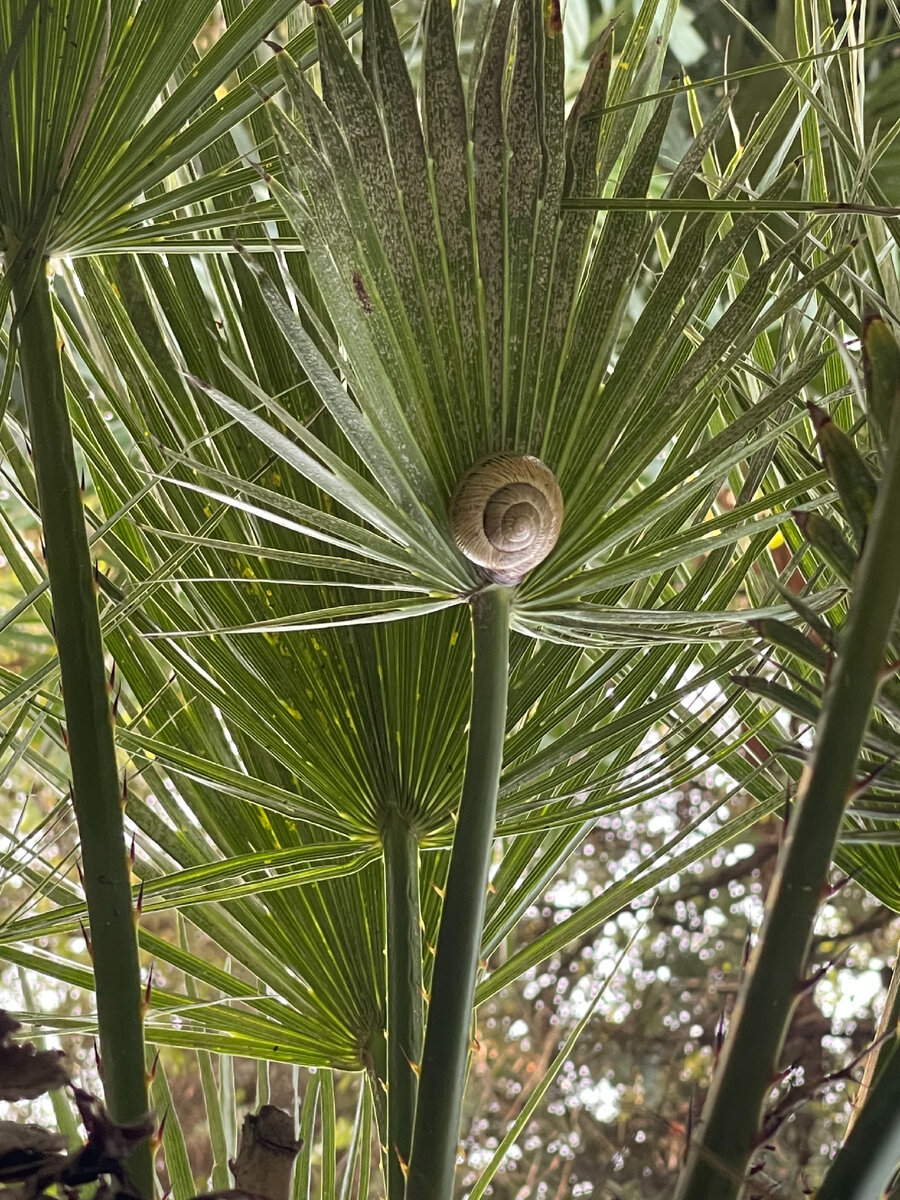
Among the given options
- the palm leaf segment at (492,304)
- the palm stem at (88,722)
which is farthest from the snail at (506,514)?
the palm stem at (88,722)

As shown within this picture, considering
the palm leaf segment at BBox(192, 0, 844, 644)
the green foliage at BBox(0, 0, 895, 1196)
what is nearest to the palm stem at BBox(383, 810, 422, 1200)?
the green foliage at BBox(0, 0, 895, 1196)

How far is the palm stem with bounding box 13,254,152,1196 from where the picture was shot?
44cm

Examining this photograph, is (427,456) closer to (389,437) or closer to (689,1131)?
(389,437)

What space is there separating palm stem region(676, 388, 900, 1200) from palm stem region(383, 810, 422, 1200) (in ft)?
0.91

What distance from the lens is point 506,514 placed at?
1.54 ft

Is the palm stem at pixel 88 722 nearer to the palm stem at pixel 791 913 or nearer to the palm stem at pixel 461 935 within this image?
the palm stem at pixel 461 935

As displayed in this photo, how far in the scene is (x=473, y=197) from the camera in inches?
18.6

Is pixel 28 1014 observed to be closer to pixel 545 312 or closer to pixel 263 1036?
pixel 263 1036

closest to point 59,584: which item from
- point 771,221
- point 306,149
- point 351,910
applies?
point 306,149

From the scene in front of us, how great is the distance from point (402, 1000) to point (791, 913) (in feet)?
1.07

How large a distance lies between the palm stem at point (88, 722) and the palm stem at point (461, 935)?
4.1 inches

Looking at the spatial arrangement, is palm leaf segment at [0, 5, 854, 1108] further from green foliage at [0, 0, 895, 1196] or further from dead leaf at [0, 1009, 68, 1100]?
dead leaf at [0, 1009, 68, 1100]

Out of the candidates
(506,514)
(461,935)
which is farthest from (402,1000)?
(506,514)

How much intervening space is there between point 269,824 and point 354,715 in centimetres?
12
